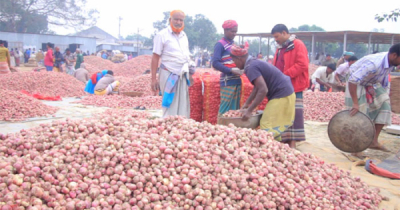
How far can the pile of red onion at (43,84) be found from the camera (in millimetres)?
9727

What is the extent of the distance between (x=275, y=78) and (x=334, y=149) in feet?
5.57

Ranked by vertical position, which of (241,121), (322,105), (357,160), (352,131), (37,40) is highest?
(37,40)

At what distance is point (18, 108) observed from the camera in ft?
19.6

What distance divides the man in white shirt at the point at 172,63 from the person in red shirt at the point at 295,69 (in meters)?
1.21

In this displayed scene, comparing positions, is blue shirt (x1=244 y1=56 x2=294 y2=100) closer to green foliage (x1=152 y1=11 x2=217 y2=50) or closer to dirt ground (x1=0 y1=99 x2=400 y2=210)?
dirt ground (x1=0 y1=99 x2=400 y2=210)

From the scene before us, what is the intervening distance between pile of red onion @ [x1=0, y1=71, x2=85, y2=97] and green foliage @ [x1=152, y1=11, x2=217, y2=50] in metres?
33.8

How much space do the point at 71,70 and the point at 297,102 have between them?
1205 cm

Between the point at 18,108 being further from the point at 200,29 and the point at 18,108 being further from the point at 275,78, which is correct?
the point at 200,29

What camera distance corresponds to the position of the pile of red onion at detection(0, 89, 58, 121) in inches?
225

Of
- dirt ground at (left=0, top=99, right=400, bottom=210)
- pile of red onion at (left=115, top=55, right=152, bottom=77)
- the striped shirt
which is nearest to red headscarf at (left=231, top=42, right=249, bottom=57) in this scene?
the striped shirt

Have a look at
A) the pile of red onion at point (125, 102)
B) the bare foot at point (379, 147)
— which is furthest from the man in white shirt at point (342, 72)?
the pile of red onion at point (125, 102)

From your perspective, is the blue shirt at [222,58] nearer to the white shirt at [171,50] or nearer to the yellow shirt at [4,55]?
the white shirt at [171,50]

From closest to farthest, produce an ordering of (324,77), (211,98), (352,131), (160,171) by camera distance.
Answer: (160,171)
(352,131)
(211,98)
(324,77)

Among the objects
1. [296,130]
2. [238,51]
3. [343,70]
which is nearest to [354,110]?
[296,130]
